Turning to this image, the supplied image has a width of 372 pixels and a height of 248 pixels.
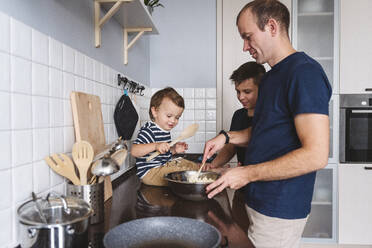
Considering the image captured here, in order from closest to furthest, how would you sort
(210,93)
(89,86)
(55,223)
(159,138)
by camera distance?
(55,223), (89,86), (159,138), (210,93)

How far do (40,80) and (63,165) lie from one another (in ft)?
0.88

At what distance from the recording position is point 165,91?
1.65m

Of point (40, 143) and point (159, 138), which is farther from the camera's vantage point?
point (159, 138)

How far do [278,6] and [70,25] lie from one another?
2.50ft

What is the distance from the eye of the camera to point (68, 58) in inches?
44.8

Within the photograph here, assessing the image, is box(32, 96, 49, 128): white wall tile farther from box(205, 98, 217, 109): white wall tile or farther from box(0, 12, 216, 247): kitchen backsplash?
box(205, 98, 217, 109): white wall tile

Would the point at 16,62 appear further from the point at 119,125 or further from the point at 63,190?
the point at 119,125

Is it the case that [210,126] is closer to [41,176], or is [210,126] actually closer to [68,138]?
[68,138]

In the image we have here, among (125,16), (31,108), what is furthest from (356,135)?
(31,108)

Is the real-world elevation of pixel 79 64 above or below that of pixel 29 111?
above

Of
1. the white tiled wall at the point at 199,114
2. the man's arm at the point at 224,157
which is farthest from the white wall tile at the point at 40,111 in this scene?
the white tiled wall at the point at 199,114

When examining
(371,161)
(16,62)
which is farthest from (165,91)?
(371,161)

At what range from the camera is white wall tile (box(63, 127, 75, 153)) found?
1.11 m

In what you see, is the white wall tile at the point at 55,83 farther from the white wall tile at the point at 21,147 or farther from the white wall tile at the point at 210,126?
the white wall tile at the point at 210,126
